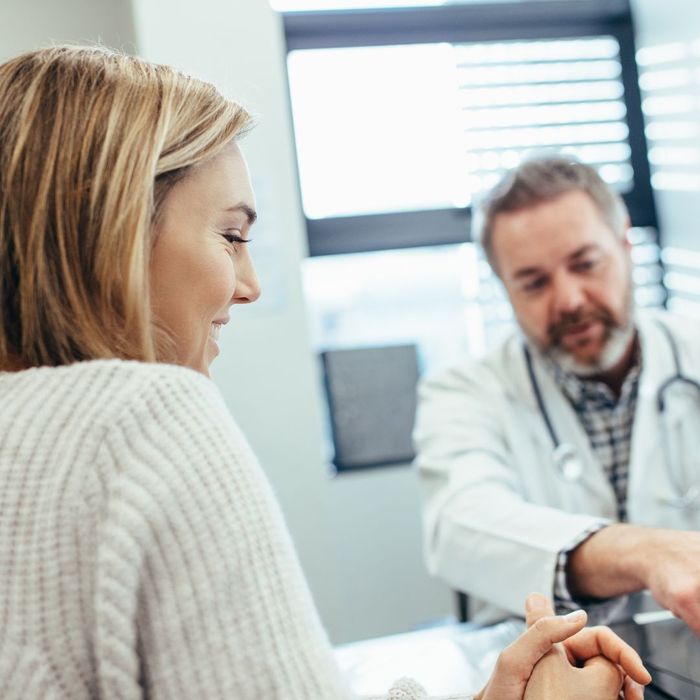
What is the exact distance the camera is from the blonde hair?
65 cm

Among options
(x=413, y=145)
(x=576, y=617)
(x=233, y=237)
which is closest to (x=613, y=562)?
(x=576, y=617)

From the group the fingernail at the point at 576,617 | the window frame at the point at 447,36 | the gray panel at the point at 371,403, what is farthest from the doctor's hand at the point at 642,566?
the window frame at the point at 447,36

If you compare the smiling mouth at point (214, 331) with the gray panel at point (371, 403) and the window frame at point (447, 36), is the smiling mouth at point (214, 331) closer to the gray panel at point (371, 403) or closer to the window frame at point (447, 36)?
the gray panel at point (371, 403)

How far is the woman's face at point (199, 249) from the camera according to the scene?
28.9 inches

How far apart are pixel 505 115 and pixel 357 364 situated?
83 cm

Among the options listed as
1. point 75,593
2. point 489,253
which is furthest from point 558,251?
point 75,593

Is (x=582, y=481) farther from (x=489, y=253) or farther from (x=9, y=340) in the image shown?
(x=9, y=340)

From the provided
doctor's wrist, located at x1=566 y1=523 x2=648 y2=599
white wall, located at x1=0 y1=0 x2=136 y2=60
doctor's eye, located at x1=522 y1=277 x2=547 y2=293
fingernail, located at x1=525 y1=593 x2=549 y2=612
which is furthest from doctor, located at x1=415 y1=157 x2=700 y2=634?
white wall, located at x1=0 y1=0 x2=136 y2=60

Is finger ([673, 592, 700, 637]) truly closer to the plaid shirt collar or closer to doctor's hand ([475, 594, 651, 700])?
doctor's hand ([475, 594, 651, 700])

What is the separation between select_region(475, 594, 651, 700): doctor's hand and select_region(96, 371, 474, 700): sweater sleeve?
0.80 ft

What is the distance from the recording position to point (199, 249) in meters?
0.76

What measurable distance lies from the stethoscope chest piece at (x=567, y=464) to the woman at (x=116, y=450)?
99cm

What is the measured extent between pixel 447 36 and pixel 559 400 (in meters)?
1.41

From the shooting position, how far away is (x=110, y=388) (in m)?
0.59
